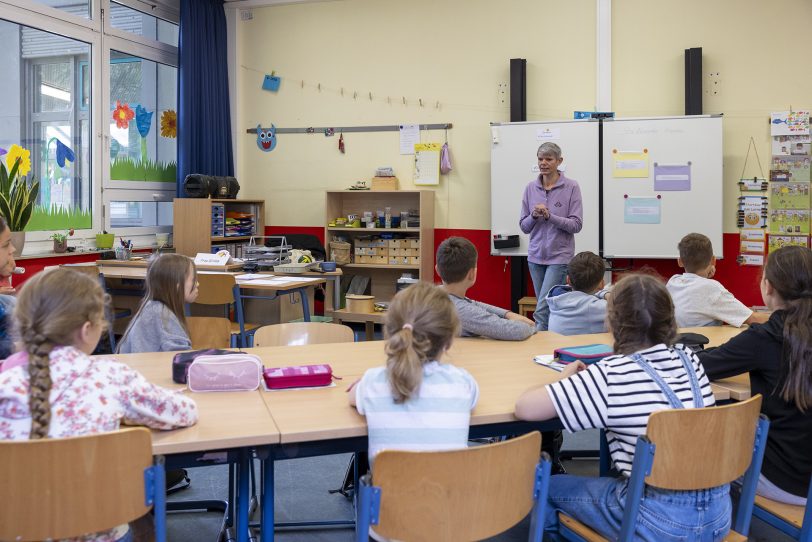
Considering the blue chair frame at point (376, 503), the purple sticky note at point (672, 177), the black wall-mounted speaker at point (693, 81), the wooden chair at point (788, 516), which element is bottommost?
the wooden chair at point (788, 516)

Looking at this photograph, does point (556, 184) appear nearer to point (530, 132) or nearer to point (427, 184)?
point (530, 132)

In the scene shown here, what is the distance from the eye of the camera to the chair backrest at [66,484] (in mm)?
1457

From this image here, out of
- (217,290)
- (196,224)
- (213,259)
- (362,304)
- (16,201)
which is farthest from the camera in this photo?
(196,224)

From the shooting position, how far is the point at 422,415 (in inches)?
68.7

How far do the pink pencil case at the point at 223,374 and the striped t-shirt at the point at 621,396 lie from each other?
0.86 metres

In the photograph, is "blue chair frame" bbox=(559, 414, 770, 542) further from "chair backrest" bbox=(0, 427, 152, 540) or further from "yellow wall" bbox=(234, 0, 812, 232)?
"yellow wall" bbox=(234, 0, 812, 232)

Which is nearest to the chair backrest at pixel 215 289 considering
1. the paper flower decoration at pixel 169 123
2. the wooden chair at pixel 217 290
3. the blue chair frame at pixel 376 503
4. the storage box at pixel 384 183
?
the wooden chair at pixel 217 290

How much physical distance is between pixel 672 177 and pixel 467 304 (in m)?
3.61

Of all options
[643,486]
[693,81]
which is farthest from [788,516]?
[693,81]

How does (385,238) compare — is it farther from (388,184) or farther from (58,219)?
(58,219)

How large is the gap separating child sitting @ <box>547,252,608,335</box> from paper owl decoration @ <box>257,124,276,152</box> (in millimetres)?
4761

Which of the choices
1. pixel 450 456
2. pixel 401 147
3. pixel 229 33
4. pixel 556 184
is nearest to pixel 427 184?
pixel 401 147

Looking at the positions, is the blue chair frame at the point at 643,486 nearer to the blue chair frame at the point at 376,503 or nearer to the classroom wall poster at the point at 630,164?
the blue chair frame at the point at 376,503

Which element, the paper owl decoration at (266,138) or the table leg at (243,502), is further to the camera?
the paper owl decoration at (266,138)
